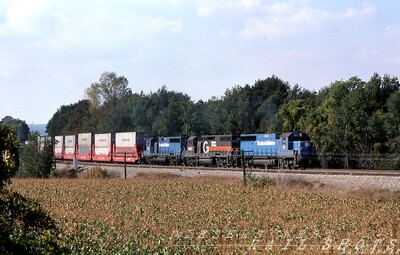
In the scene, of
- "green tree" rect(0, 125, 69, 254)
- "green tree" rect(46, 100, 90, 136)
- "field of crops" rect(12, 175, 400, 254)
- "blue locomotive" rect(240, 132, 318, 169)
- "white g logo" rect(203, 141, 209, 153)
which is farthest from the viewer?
"green tree" rect(46, 100, 90, 136)

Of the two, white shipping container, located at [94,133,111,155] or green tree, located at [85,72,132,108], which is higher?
green tree, located at [85,72,132,108]

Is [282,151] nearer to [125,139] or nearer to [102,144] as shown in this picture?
[125,139]

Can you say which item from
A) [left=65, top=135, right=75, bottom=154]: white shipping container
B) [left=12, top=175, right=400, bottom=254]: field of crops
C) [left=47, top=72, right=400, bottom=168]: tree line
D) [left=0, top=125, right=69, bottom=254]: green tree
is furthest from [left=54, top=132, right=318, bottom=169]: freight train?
[left=0, top=125, right=69, bottom=254]: green tree

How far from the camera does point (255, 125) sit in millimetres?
73562

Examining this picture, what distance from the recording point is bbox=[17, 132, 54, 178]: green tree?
164 feet

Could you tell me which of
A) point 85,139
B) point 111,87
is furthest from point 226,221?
point 111,87

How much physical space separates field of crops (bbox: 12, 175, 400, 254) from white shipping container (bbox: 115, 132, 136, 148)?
106 ft

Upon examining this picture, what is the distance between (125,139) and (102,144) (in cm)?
516

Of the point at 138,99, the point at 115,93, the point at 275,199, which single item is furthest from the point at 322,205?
the point at 115,93

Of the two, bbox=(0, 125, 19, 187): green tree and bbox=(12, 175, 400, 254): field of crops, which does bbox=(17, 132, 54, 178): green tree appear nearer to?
bbox=(12, 175, 400, 254): field of crops

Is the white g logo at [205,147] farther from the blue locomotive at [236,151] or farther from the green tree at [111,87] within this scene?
the green tree at [111,87]

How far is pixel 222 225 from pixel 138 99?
79272 mm

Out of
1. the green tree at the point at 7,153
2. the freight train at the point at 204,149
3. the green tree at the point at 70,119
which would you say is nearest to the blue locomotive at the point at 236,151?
the freight train at the point at 204,149

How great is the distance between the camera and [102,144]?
2576 inches
